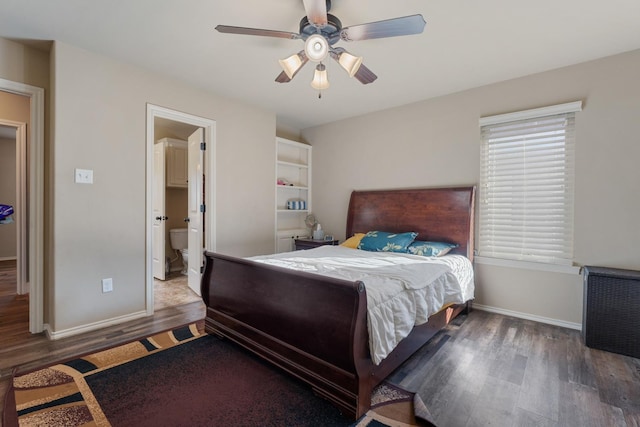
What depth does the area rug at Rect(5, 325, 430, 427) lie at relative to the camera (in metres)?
1.57

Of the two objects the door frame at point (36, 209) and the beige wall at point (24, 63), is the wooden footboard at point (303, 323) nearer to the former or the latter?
the door frame at point (36, 209)

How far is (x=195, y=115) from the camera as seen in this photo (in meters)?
3.45

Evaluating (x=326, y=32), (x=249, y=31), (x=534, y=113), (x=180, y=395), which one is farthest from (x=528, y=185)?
(x=180, y=395)

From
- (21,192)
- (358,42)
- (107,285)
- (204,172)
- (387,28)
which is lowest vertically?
(107,285)

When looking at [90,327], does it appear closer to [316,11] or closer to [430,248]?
[316,11]

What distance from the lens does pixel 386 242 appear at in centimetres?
344

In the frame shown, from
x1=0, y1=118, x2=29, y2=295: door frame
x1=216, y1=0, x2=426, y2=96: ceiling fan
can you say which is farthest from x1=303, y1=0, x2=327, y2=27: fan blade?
x1=0, y1=118, x2=29, y2=295: door frame

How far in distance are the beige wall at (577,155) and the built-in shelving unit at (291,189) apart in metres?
1.00

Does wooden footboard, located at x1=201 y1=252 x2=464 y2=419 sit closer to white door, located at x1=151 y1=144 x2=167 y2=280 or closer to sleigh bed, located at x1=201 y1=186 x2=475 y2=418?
sleigh bed, located at x1=201 y1=186 x2=475 y2=418

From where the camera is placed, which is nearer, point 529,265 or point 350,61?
point 350,61

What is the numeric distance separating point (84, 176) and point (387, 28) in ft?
9.16

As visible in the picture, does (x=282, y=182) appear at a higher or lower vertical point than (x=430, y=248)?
higher

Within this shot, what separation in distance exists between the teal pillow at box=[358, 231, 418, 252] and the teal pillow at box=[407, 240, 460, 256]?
0.09 metres

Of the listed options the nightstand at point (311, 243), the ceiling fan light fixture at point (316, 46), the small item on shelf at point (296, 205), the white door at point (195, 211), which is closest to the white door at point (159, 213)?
the white door at point (195, 211)
